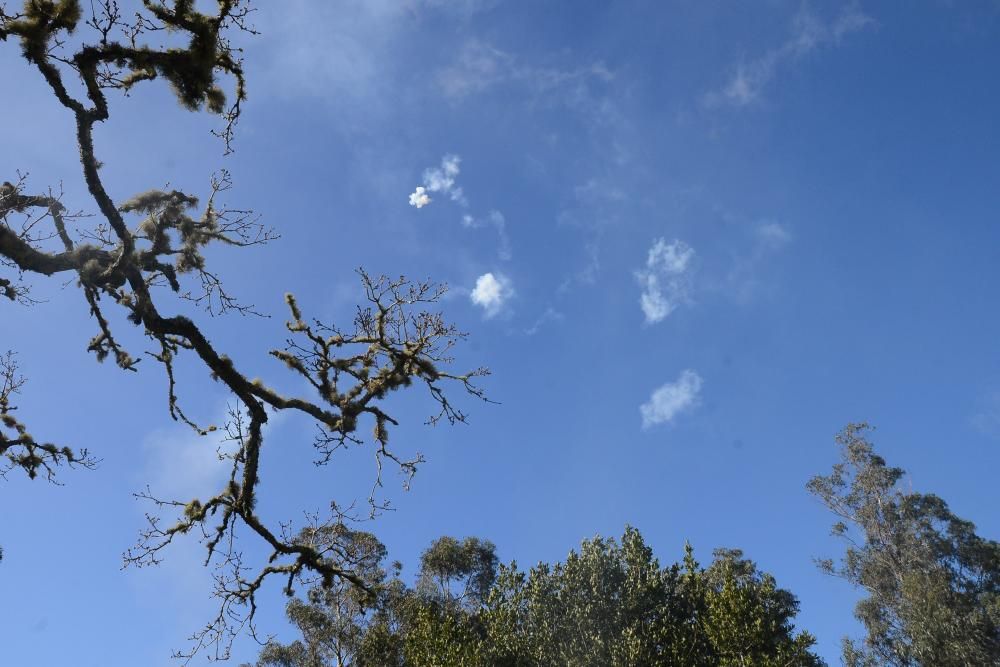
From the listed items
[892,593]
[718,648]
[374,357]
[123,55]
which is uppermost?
[892,593]

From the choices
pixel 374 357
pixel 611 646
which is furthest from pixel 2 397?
pixel 611 646

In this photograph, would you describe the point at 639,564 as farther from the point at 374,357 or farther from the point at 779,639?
the point at 374,357

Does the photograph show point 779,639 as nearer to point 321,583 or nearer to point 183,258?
point 321,583

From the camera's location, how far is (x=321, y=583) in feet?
27.8

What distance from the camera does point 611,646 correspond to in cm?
1770

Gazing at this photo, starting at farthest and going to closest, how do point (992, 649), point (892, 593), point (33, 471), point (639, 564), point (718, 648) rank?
1. point (892, 593)
2. point (992, 649)
3. point (639, 564)
4. point (718, 648)
5. point (33, 471)

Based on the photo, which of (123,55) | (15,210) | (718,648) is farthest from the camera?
(718,648)

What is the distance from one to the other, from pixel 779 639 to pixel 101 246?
1921cm

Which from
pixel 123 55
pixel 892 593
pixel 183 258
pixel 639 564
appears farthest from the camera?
pixel 892 593

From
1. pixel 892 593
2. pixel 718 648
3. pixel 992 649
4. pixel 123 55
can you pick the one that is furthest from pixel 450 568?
pixel 123 55

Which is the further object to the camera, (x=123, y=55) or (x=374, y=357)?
(x=374, y=357)

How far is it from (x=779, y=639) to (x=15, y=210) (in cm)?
2015

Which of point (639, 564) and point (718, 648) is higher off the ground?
point (639, 564)

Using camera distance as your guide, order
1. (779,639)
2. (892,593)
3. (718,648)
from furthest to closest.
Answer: (892,593) < (779,639) < (718,648)
